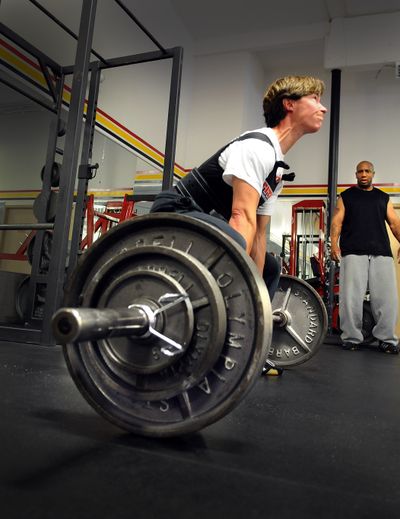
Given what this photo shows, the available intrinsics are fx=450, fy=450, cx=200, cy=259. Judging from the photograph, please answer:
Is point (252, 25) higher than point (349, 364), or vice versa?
point (252, 25)

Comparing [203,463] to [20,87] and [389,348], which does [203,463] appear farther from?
[389,348]

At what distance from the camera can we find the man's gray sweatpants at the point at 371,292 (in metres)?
2.94

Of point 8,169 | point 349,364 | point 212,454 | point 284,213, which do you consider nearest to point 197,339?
point 212,454

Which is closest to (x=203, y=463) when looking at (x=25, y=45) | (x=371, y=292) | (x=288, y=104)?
(x=288, y=104)

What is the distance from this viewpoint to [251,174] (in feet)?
3.16

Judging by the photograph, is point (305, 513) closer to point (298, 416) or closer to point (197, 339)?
point (197, 339)

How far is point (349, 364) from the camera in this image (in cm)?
210

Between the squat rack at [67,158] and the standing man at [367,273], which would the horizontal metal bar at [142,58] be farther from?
the standing man at [367,273]

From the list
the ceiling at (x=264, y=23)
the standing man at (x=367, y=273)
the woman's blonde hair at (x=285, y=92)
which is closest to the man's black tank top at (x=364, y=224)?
the standing man at (x=367, y=273)

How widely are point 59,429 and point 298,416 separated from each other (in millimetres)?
511

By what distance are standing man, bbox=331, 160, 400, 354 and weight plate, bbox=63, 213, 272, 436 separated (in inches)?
97.2

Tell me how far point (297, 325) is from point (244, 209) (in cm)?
97

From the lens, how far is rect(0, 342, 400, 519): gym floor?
493 millimetres

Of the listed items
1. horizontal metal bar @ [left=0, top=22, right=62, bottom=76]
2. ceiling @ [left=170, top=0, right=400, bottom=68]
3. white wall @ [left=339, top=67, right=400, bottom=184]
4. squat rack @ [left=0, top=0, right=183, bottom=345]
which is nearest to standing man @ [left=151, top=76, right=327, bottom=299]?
squat rack @ [left=0, top=0, right=183, bottom=345]
